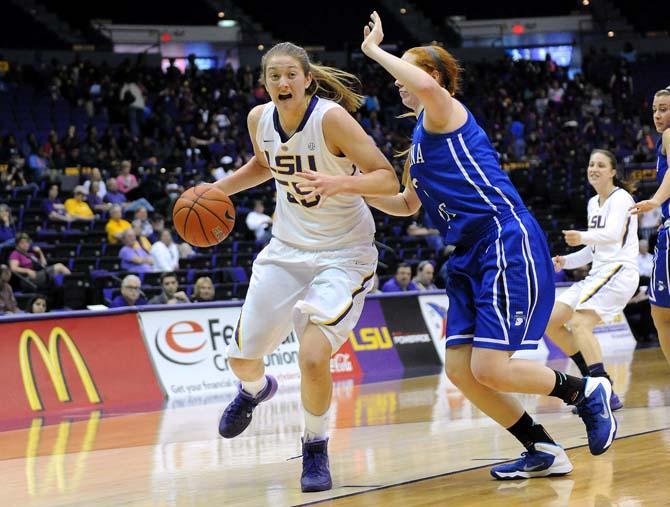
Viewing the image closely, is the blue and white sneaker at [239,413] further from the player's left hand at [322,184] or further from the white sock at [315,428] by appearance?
the player's left hand at [322,184]

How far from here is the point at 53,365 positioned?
884 centimetres

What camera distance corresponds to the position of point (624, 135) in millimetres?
25672

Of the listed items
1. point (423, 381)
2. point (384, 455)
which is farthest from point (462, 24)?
point (384, 455)

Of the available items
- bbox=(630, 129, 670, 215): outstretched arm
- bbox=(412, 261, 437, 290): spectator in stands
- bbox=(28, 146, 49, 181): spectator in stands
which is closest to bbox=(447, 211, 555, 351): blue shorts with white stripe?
bbox=(630, 129, 670, 215): outstretched arm

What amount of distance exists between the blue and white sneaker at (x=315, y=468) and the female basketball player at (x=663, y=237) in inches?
113

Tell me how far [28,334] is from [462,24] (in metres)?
26.7

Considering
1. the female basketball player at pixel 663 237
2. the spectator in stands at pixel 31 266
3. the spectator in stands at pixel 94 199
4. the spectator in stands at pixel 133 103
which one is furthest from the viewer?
the spectator in stands at pixel 133 103

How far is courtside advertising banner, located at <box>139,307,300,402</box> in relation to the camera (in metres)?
A: 9.68

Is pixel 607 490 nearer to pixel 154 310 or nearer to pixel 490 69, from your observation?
pixel 154 310

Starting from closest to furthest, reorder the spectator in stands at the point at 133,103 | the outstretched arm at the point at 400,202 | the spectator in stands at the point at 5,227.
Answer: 1. the outstretched arm at the point at 400,202
2. the spectator in stands at the point at 5,227
3. the spectator in stands at the point at 133,103

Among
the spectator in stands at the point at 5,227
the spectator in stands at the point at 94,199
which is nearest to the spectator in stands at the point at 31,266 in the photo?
the spectator in stands at the point at 5,227

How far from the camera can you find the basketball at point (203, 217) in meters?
5.19

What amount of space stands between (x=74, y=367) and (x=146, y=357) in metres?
0.79

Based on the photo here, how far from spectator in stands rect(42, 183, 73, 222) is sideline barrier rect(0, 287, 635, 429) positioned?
15.6 ft
